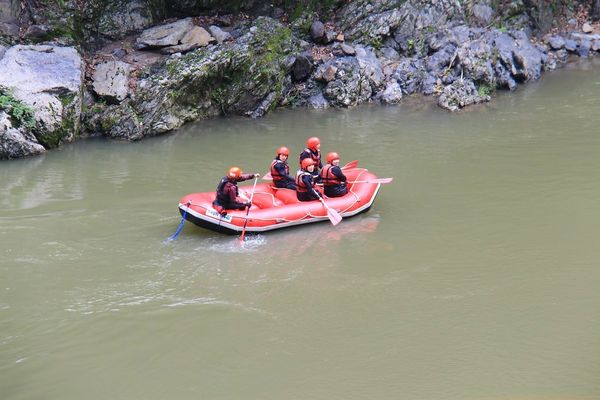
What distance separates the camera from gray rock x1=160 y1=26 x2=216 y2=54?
17312mm

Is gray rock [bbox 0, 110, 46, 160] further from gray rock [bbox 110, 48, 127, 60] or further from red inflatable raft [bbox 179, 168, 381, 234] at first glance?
red inflatable raft [bbox 179, 168, 381, 234]

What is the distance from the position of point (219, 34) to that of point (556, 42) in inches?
445

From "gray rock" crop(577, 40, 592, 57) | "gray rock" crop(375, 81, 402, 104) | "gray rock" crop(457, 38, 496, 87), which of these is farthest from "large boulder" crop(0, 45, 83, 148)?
"gray rock" crop(577, 40, 592, 57)

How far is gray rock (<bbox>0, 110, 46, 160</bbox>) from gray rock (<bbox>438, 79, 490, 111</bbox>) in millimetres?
10254

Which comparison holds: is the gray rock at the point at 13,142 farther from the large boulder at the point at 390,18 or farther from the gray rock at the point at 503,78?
the gray rock at the point at 503,78

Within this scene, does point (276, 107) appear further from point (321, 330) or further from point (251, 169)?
point (321, 330)

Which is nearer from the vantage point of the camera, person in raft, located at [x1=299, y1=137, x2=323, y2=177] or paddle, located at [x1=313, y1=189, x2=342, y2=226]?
paddle, located at [x1=313, y1=189, x2=342, y2=226]

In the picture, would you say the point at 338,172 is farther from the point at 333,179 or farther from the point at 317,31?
the point at 317,31

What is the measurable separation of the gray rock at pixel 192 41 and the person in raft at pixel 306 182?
771cm

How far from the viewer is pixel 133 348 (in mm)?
7594

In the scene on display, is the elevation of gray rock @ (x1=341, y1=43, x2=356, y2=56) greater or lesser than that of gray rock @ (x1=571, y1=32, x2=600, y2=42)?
lesser

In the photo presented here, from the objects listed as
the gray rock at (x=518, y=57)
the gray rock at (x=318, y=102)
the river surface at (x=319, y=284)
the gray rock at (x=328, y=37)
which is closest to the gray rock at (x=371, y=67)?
the gray rock at (x=328, y=37)

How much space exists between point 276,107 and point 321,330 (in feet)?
36.7

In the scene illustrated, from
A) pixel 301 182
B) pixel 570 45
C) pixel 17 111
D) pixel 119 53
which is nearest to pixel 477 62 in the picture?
pixel 570 45
